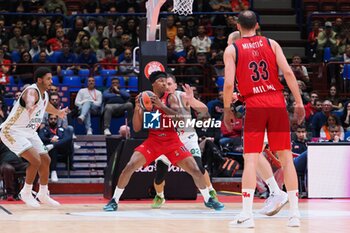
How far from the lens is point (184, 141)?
1305 centimetres

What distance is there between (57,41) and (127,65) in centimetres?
238

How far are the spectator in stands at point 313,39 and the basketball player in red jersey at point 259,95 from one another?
12.4 m

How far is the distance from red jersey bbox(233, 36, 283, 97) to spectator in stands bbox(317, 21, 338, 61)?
1213 cm

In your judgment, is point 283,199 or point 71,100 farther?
point 71,100

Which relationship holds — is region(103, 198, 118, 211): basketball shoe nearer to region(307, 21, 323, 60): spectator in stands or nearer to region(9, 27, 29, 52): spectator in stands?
region(9, 27, 29, 52): spectator in stands

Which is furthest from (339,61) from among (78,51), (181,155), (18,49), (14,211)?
(14,211)

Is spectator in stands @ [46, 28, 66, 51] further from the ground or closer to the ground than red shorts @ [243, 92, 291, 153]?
further from the ground

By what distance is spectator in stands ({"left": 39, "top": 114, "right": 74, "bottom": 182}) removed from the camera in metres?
16.1

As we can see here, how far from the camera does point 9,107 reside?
1783cm

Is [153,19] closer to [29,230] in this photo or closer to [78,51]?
[29,230]

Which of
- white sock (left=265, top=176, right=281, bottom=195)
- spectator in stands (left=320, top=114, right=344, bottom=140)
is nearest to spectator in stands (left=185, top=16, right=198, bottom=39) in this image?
spectator in stands (left=320, top=114, right=344, bottom=140)

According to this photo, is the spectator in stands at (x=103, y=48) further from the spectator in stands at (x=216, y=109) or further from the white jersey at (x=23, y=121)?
the white jersey at (x=23, y=121)

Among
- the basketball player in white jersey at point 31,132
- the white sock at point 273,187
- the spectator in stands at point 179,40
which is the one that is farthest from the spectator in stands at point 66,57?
the white sock at point 273,187

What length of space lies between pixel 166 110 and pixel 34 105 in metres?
2.00
